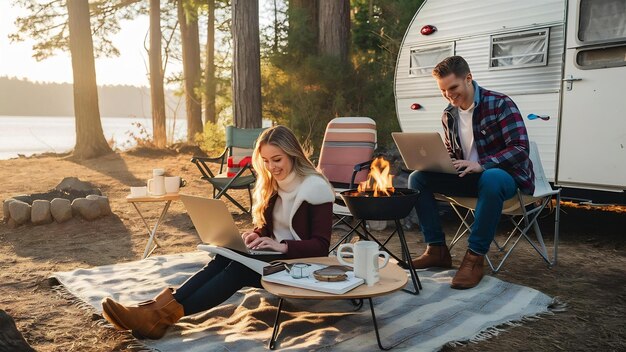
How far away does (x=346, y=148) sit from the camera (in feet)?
15.4

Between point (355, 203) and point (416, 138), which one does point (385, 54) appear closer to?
point (416, 138)

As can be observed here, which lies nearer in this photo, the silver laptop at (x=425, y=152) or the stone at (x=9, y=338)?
the stone at (x=9, y=338)

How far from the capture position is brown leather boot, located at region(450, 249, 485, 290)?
315cm

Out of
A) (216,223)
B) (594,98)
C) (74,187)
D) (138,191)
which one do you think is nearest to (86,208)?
Result: (74,187)

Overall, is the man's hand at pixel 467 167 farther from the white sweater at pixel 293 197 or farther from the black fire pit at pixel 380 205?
the white sweater at pixel 293 197

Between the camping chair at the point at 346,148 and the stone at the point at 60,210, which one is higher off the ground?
the camping chair at the point at 346,148

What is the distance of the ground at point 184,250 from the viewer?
99.9 inches

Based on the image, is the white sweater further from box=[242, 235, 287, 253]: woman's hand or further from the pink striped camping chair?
the pink striped camping chair

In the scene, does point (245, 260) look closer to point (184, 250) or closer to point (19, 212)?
point (184, 250)

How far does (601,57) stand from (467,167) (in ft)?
5.57

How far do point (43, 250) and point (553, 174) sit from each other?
4.18 m

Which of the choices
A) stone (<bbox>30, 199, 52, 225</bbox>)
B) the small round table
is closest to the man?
the small round table

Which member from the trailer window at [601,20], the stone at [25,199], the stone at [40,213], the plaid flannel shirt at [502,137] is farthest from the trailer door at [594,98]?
the stone at [25,199]

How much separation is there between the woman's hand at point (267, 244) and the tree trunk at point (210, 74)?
414 inches
